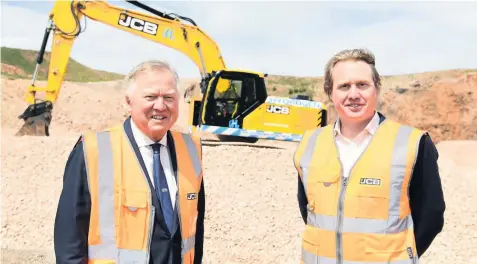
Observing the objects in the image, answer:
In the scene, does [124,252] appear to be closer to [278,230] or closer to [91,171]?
[91,171]

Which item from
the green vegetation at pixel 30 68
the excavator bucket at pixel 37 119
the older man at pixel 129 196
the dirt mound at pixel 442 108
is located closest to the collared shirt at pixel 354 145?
the older man at pixel 129 196

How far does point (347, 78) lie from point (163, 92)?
961mm

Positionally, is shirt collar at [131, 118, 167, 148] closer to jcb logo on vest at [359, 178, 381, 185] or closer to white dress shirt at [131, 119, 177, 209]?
white dress shirt at [131, 119, 177, 209]

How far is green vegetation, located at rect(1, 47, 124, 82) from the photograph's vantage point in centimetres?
5954

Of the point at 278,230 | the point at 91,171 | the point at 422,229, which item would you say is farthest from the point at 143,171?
the point at 278,230

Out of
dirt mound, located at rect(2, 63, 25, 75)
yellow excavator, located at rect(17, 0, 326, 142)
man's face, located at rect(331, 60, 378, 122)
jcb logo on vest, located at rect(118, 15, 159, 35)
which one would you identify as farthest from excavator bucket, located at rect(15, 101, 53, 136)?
dirt mound, located at rect(2, 63, 25, 75)

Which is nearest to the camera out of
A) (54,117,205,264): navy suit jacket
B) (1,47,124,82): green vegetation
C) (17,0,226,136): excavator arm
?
(54,117,205,264): navy suit jacket

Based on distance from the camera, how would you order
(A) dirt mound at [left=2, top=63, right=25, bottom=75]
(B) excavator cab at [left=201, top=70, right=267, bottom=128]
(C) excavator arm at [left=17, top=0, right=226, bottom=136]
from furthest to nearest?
(A) dirt mound at [left=2, top=63, right=25, bottom=75] < (C) excavator arm at [left=17, top=0, right=226, bottom=136] < (B) excavator cab at [left=201, top=70, right=267, bottom=128]

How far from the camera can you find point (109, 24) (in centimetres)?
1443

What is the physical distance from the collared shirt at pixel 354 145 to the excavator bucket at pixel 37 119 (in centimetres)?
1248

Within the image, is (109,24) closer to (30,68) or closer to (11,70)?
(11,70)

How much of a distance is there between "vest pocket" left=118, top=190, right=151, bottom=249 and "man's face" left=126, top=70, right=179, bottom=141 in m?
0.33

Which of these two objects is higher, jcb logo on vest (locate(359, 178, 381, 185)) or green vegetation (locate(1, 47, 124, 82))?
green vegetation (locate(1, 47, 124, 82))

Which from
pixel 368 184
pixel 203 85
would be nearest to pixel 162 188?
pixel 368 184
